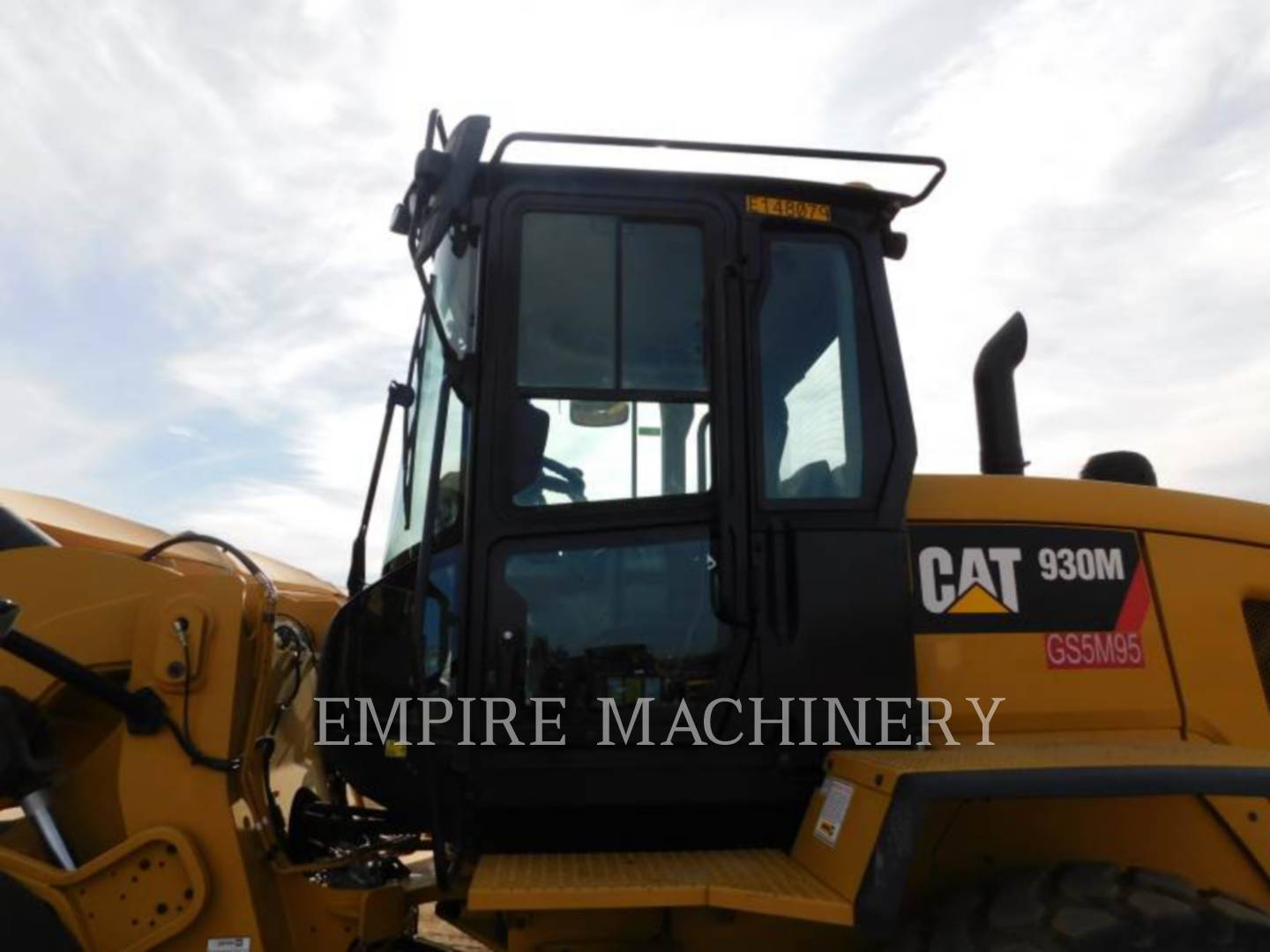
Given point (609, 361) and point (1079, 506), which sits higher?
point (609, 361)

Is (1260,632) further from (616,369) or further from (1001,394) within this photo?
(616,369)

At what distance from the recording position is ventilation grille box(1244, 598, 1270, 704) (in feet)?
10.2

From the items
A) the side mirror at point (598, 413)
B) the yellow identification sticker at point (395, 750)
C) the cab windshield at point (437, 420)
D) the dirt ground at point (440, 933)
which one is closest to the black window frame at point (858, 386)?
the side mirror at point (598, 413)

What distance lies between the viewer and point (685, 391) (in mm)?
2818

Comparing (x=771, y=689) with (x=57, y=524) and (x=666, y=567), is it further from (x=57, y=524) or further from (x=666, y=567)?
(x=57, y=524)

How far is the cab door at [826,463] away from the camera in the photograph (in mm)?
2736

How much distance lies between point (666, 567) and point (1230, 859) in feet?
5.50

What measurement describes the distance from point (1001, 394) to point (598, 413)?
58.9 inches

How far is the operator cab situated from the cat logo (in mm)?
135

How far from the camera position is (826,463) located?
2889 mm

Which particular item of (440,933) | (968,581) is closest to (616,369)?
(968,581)

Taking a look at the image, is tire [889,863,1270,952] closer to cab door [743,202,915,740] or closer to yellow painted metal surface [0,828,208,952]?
cab door [743,202,915,740]

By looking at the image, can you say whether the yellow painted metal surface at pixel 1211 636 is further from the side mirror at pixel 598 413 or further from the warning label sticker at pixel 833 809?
the side mirror at pixel 598 413

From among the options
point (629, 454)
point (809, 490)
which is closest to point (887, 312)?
point (809, 490)
